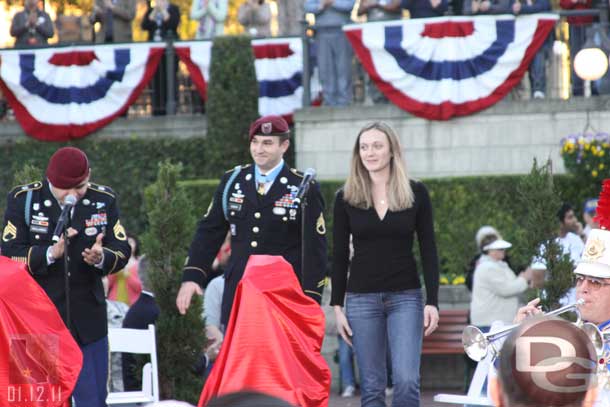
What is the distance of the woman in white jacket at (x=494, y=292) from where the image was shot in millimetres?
12891

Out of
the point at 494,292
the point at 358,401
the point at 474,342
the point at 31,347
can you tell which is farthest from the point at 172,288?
the point at 474,342

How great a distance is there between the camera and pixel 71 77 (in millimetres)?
20469

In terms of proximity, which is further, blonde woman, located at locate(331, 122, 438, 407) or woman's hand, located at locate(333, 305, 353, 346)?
woman's hand, located at locate(333, 305, 353, 346)

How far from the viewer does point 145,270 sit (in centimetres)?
1198

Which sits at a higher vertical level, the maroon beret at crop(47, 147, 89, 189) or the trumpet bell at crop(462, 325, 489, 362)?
the maroon beret at crop(47, 147, 89, 189)

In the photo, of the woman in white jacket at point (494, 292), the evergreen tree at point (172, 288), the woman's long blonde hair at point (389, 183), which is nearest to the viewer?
the woman's long blonde hair at point (389, 183)

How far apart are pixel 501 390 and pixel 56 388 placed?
15.9 ft

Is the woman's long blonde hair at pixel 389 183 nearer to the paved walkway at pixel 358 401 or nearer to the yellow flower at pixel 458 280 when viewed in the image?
the paved walkway at pixel 358 401

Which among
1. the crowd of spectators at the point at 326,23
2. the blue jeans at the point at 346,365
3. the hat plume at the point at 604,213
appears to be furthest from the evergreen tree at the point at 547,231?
the crowd of spectators at the point at 326,23

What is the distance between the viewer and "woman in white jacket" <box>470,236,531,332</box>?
1289 cm

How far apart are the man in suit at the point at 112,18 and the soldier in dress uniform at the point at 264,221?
1271cm

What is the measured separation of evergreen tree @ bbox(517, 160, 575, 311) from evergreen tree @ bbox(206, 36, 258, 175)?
835cm

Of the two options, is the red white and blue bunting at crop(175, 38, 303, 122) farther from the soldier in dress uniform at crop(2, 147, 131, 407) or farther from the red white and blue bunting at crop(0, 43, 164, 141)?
the soldier in dress uniform at crop(2, 147, 131, 407)

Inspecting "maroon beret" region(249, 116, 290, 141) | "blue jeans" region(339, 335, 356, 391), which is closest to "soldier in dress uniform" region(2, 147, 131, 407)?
"maroon beret" region(249, 116, 290, 141)
